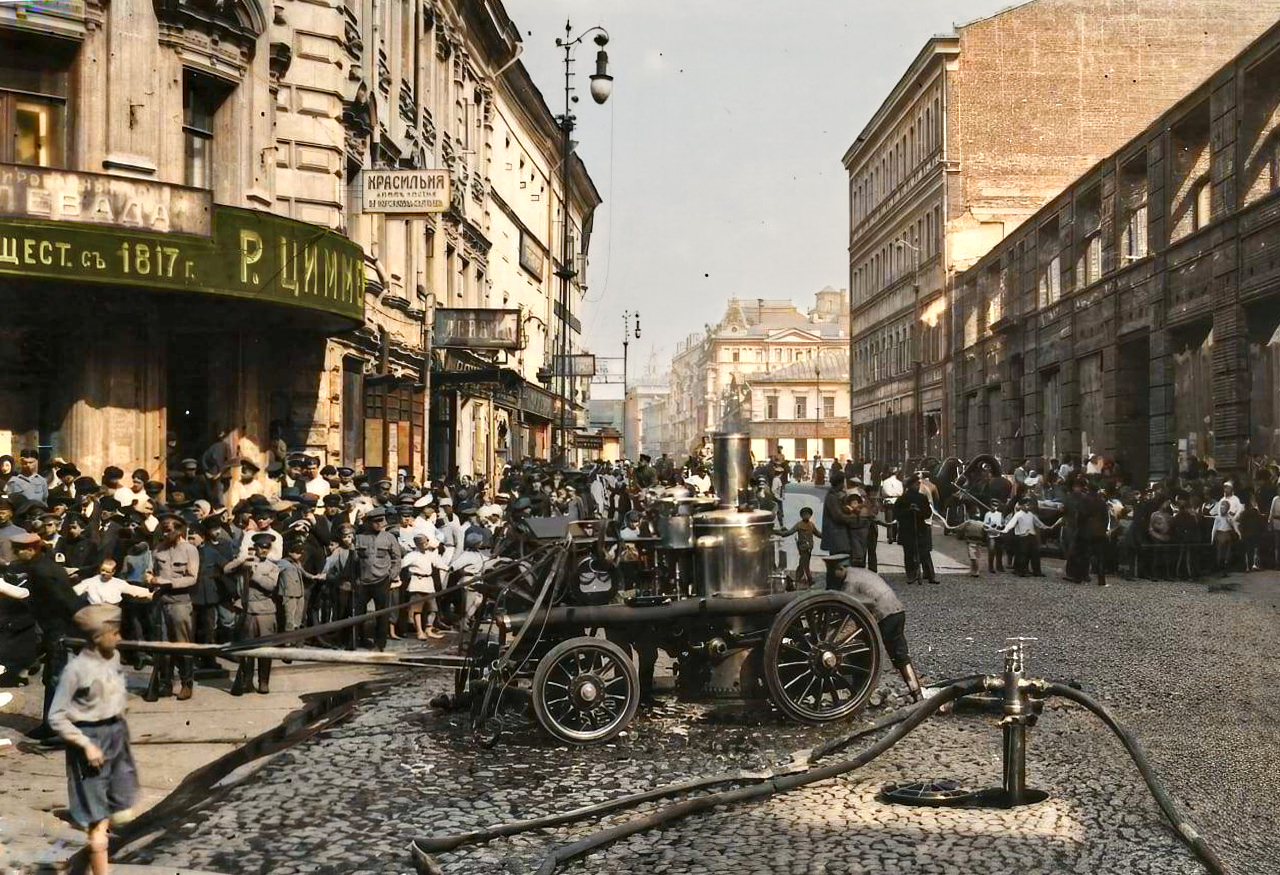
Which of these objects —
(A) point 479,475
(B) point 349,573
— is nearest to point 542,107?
(A) point 479,475

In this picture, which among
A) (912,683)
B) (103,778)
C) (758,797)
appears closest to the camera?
(103,778)

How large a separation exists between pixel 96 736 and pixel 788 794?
12.1 feet

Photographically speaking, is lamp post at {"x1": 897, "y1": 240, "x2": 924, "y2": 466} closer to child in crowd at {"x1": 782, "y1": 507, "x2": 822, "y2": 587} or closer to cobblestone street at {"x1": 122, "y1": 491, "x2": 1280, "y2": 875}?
child in crowd at {"x1": 782, "y1": 507, "x2": 822, "y2": 587}

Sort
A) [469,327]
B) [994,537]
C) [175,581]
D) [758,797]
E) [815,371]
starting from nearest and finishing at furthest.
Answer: [758,797] → [175,581] → [994,537] → [469,327] → [815,371]

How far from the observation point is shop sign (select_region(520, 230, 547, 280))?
4544 cm

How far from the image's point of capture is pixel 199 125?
58.6ft

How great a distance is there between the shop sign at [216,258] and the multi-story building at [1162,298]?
15.1 metres

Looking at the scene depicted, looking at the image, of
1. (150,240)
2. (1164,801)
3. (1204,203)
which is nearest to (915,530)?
(1204,203)

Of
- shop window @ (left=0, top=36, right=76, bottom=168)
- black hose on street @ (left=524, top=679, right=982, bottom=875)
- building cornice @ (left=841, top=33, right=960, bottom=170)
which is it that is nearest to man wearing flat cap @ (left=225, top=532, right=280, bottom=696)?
black hose on street @ (left=524, top=679, right=982, bottom=875)

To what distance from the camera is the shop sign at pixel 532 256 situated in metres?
45.4

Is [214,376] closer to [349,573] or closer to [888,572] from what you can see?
[349,573]

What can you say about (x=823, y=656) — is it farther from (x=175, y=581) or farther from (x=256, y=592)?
(x=175, y=581)

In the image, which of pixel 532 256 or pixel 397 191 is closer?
pixel 397 191

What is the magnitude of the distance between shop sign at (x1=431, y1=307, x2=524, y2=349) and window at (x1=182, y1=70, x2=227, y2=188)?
9644 millimetres
